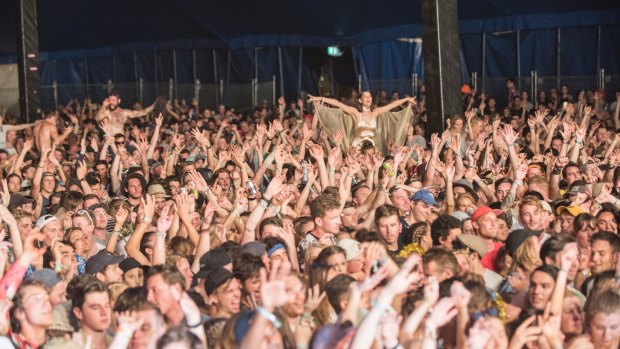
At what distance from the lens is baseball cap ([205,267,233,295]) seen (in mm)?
7108

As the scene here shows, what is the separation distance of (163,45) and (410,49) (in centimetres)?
789

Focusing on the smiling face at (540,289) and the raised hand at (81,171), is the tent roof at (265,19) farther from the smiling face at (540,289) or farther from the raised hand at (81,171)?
the smiling face at (540,289)

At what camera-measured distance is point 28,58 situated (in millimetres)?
20438

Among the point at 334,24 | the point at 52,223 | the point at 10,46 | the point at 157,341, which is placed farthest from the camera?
the point at 10,46

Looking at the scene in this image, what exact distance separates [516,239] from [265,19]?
1886cm

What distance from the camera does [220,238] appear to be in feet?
30.3

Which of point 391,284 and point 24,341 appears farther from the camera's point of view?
point 24,341

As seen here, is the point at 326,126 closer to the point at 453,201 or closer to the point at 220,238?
the point at 453,201

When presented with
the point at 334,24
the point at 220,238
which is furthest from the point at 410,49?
the point at 220,238

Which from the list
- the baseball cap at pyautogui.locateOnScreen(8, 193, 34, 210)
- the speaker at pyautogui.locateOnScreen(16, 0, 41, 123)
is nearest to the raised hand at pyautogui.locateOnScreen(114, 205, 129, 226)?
the baseball cap at pyautogui.locateOnScreen(8, 193, 34, 210)

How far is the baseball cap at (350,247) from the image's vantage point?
8.12m

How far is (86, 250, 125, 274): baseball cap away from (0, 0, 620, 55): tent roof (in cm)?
1422

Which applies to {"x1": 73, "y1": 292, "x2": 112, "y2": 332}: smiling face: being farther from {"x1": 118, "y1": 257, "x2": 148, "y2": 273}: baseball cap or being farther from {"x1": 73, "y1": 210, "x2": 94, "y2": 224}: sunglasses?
{"x1": 73, "y1": 210, "x2": 94, "y2": 224}: sunglasses

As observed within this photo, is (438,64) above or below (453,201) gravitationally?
above
